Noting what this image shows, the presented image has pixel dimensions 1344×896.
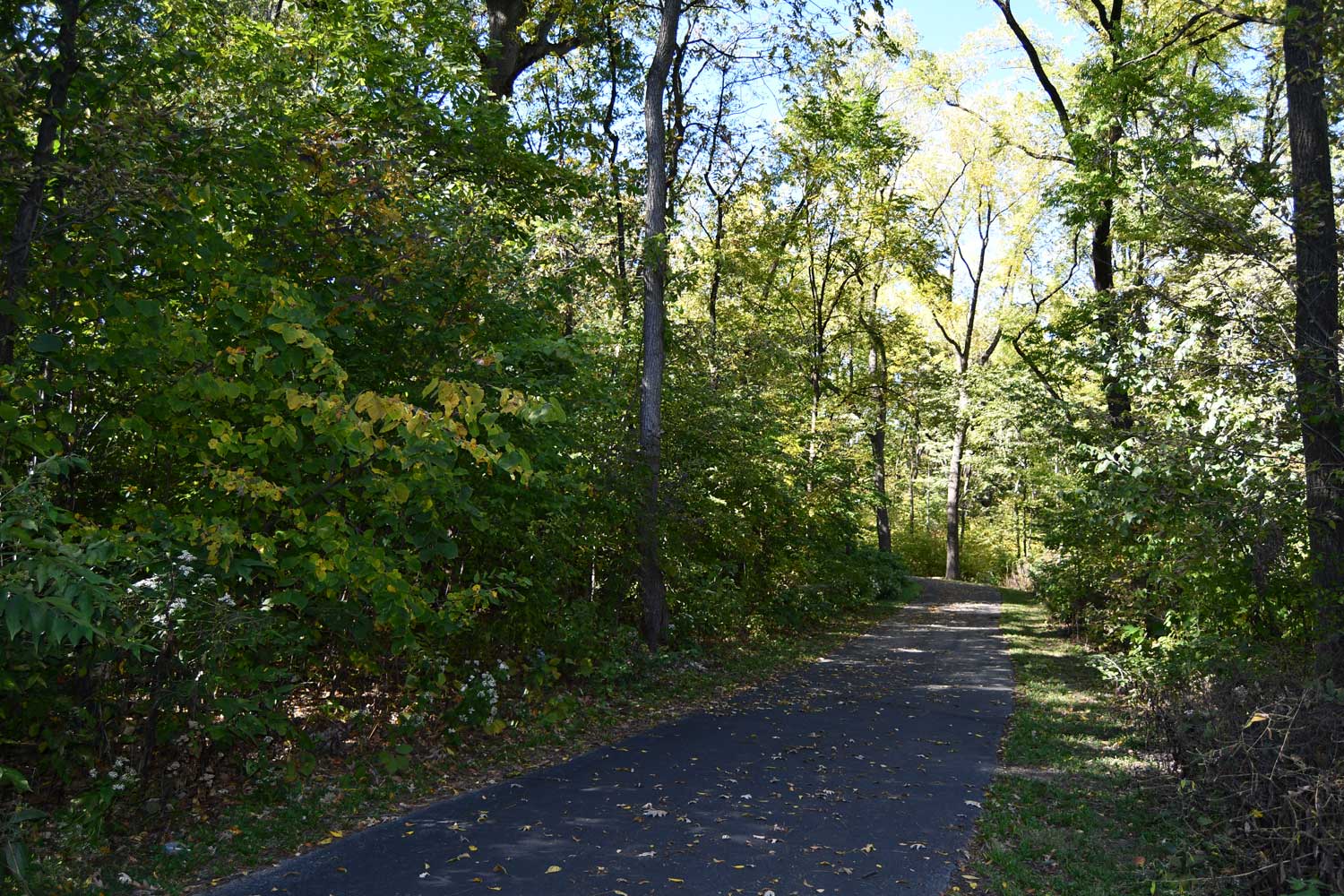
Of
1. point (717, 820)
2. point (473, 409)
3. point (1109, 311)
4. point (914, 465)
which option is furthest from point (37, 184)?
point (914, 465)

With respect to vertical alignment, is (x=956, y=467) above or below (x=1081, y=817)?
above

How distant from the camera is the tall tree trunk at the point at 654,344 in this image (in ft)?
39.0

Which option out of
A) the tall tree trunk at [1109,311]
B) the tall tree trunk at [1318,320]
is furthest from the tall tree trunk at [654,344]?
the tall tree trunk at [1318,320]

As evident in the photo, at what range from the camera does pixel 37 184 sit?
4.74 m

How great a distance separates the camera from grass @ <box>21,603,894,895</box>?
454 centimetres

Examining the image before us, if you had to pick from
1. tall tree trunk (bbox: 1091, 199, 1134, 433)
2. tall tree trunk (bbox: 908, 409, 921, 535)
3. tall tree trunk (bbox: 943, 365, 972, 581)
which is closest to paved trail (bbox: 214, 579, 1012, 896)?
tall tree trunk (bbox: 1091, 199, 1134, 433)

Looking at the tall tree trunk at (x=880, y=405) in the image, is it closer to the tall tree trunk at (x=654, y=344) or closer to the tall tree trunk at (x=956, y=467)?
the tall tree trunk at (x=956, y=467)

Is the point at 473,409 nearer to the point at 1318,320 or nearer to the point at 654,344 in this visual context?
the point at 1318,320

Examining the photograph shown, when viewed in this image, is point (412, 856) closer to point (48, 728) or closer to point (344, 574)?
point (344, 574)

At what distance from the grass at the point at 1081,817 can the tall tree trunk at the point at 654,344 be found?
15.6 feet

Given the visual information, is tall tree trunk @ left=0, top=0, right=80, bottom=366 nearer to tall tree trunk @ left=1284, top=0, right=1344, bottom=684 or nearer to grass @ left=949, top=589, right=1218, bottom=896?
grass @ left=949, top=589, right=1218, bottom=896

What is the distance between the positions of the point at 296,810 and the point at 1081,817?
5.27 m

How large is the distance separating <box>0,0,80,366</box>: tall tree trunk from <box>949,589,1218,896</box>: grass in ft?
19.8

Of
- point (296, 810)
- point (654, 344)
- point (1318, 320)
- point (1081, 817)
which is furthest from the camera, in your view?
point (654, 344)
